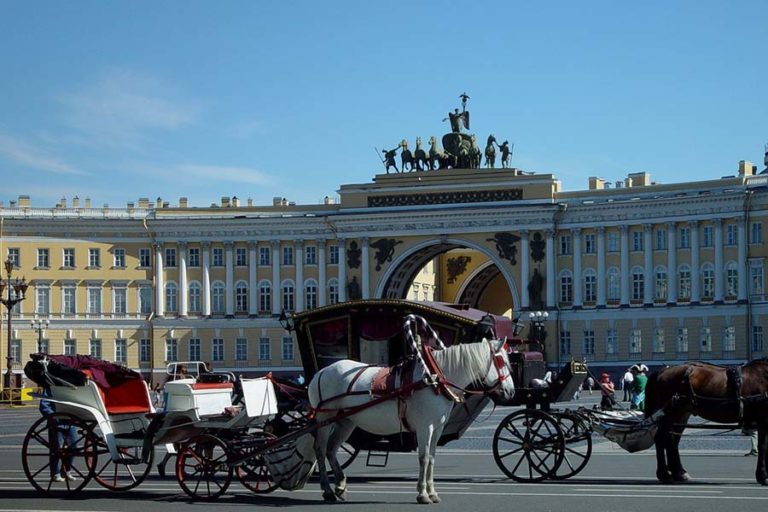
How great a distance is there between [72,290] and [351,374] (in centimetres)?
6164

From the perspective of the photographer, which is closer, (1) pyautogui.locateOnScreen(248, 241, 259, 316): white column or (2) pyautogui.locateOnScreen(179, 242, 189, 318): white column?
(1) pyautogui.locateOnScreen(248, 241, 259, 316): white column

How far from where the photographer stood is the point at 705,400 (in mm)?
17906

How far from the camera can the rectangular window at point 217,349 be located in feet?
250

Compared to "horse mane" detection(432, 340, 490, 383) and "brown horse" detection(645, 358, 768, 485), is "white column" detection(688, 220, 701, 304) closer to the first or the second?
"brown horse" detection(645, 358, 768, 485)

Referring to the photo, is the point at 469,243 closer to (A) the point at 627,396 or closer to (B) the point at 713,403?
(A) the point at 627,396

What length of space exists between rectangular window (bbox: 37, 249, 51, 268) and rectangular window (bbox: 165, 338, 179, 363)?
7.56 meters

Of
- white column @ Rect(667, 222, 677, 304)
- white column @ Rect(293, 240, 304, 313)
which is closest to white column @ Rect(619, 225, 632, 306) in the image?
white column @ Rect(667, 222, 677, 304)

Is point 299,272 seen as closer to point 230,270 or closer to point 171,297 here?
point 230,270

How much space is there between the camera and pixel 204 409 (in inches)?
695

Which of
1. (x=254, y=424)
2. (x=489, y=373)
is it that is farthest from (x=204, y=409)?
(x=489, y=373)

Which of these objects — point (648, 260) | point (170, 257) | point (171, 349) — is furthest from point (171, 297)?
point (648, 260)

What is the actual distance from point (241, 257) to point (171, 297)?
4353mm

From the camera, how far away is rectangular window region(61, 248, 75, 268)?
75.8m

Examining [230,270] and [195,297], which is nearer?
[230,270]
